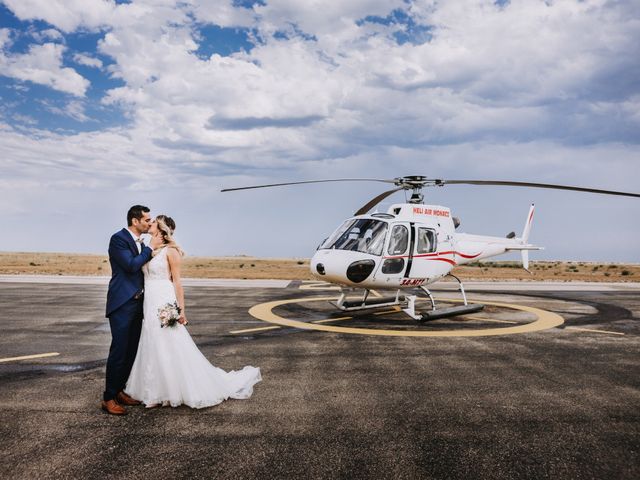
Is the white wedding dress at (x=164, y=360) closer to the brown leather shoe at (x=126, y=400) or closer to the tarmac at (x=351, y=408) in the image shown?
the brown leather shoe at (x=126, y=400)

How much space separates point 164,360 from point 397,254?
768cm

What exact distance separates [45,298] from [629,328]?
1927 cm

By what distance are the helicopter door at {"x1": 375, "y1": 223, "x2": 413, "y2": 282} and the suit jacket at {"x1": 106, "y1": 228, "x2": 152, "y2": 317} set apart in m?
7.26

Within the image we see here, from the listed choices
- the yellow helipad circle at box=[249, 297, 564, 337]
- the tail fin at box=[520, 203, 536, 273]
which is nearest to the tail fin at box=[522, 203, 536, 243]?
the tail fin at box=[520, 203, 536, 273]

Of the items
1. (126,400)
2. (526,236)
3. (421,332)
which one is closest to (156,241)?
(126,400)

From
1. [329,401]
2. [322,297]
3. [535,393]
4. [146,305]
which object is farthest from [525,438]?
[322,297]

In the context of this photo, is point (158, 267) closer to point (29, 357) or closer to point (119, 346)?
point (119, 346)

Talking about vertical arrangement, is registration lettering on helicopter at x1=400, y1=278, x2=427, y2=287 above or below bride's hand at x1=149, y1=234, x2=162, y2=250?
below

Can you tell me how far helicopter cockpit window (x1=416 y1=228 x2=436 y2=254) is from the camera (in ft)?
41.9

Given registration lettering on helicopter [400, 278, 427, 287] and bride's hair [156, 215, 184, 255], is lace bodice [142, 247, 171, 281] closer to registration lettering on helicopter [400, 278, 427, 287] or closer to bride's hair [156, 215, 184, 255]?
bride's hair [156, 215, 184, 255]

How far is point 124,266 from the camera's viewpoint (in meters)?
→ 5.57

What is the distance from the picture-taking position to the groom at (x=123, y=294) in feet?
18.4

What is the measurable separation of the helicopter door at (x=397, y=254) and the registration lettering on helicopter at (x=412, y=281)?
205 millimetres

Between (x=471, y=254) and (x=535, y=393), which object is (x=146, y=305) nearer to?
(x=535, y=393)
